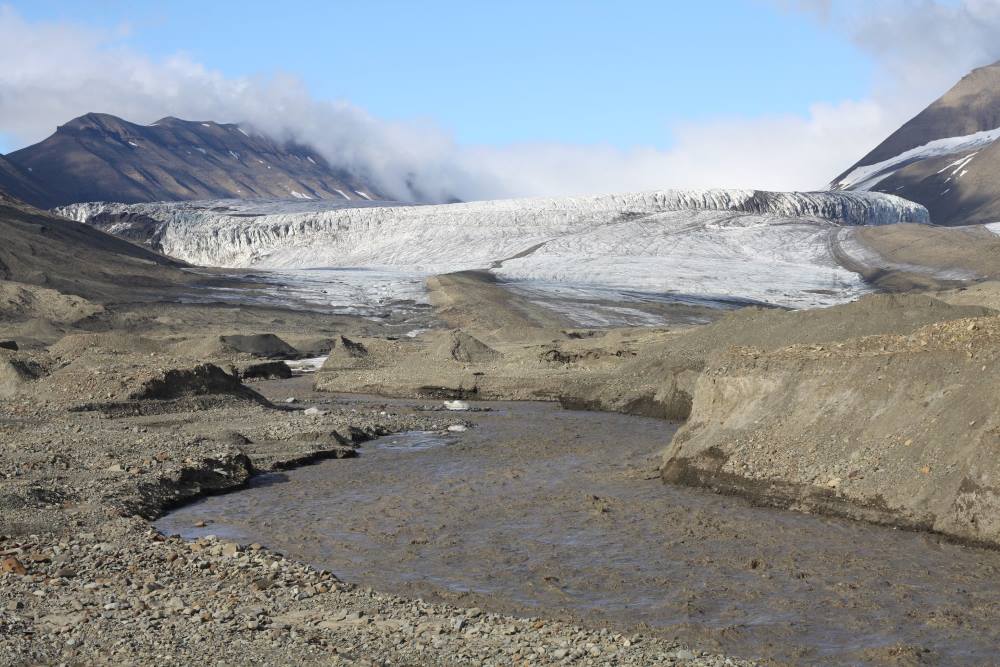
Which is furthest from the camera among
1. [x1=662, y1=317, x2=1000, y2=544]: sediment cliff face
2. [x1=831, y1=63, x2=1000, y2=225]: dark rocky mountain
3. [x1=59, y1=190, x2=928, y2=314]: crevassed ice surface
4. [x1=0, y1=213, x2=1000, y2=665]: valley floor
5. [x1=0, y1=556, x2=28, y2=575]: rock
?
[x1=831, y1=63, x2=1000, y2=225]: dark rocky mountain

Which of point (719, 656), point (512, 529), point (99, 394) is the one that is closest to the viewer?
point (719, 656)

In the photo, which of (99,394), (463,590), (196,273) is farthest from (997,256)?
(463,590)

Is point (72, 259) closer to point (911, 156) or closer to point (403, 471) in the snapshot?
point (403, 471)

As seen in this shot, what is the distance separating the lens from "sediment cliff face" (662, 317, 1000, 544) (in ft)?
44.8

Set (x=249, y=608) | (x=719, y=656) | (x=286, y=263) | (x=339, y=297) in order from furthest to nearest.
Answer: (x=286, y=263)
(x=339, y=297)
(x=249, y=608)
(x=719, y=656)

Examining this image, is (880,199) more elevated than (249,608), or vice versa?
(880,199)

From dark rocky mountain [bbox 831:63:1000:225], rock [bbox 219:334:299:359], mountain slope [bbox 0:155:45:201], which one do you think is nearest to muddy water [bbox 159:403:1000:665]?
rock [bbox 219:334:299:359]

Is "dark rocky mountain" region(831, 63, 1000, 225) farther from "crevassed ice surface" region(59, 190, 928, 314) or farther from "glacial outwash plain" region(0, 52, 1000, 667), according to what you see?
"glacial outwash plain" region(0, 52, 1000, 667)

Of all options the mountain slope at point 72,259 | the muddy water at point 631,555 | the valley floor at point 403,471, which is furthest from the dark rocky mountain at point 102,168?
the muddy water at point 631,555

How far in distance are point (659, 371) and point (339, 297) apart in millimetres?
49918

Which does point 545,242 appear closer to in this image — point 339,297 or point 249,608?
point 339,297

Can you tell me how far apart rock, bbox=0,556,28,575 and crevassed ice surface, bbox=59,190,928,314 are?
66481mm

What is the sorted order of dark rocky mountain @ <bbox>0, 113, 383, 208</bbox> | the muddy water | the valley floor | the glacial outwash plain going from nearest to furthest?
the valley floor, the glacial outwash plain, the muddy water, dark rocky mountain @ <bbox>0, 113, 383, 208</bbox>

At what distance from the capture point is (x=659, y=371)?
2952 cm
